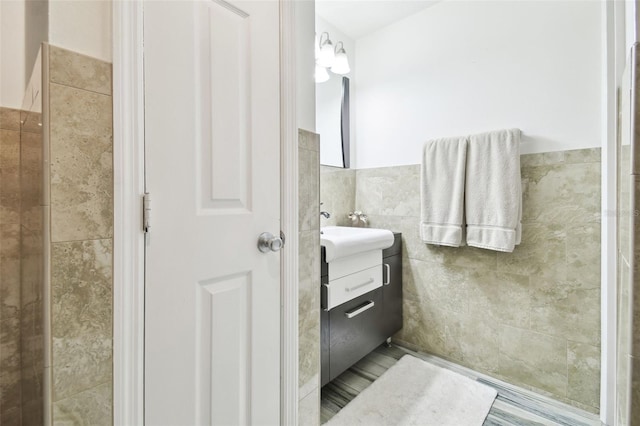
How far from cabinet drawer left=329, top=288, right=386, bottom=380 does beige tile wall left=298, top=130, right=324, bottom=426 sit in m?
0.42

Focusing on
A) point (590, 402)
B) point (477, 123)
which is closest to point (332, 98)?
point (477, 123)

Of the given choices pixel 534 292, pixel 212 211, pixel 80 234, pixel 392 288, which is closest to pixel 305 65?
pixel 212 211

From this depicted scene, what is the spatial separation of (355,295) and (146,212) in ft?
4.00

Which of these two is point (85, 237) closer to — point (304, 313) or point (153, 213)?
point (153, 213)

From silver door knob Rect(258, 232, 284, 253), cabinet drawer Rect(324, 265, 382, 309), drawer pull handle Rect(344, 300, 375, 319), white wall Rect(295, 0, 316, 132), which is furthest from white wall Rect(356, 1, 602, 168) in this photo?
silver door knob Rect(258, 232, 284, 253)

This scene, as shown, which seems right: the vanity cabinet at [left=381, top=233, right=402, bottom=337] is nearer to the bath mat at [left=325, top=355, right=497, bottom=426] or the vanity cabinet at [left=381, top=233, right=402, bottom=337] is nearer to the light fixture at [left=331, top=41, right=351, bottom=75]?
the bath mat at [left=325, top=355, right=497, bottom=426]

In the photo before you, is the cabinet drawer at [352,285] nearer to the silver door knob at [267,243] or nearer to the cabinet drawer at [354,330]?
the cabinet drawer at [354,330]

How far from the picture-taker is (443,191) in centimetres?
181

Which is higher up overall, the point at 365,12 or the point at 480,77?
the point at 365,12

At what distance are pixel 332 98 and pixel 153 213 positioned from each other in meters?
1.83

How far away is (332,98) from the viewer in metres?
2.20

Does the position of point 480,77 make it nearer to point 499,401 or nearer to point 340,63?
point 340,63

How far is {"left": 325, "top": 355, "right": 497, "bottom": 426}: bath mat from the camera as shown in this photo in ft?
4.59

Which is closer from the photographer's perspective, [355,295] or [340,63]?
[355,295]
